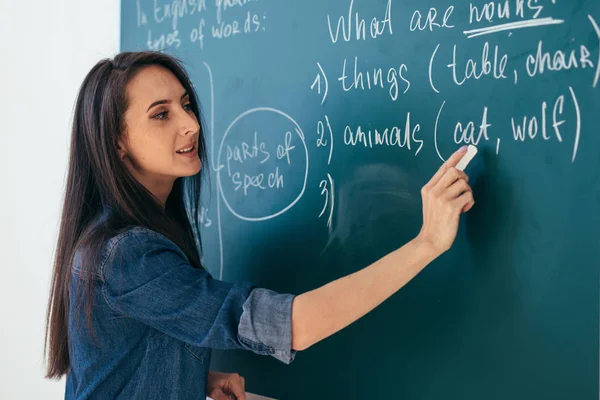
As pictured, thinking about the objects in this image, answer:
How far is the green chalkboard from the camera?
108 centimetres

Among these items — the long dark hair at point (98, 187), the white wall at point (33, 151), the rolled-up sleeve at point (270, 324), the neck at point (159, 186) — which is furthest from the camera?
the white wall at point (33, 151)

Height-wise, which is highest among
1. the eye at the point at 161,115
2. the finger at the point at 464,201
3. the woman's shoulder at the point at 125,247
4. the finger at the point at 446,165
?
the eye at the point at 161,115

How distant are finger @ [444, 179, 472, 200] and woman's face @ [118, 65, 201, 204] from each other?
21.4 inches

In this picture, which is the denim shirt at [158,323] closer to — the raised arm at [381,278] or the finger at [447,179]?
the raised arm at [381,278]

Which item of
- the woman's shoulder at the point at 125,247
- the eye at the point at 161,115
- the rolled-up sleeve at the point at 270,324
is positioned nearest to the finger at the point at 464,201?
the rolled-up sleeve at the point at 270,324

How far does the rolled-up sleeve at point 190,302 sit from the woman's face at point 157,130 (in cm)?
24

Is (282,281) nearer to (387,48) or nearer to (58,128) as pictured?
(387,48)

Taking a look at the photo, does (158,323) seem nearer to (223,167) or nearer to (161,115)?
(161,115)

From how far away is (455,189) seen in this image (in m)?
1.13

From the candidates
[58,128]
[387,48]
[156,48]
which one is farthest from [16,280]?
[387,48]

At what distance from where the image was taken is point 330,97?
4.56 ft

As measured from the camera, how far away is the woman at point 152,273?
1083 mm

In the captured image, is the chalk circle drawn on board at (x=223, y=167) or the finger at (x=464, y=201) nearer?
the finger at (x=464, y=201)

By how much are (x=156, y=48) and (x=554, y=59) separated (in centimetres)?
114
